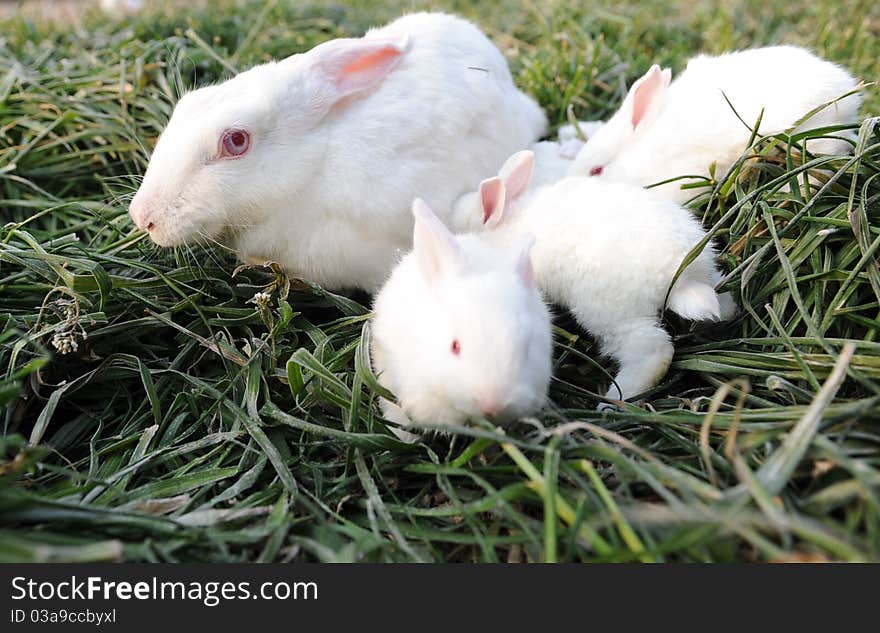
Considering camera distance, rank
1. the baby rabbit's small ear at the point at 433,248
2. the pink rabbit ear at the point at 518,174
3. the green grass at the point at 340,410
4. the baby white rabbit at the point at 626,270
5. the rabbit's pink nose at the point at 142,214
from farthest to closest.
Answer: the pink rabbit ear at the point at 518,174, the rabbit's pink nose at the point at 142,214, the baby white rabbit at the point at 626,270, the baby rabbit's small ear at the point at 433,248, the green grass at the point at 340,410

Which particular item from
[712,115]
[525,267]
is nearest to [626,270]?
[525,267]

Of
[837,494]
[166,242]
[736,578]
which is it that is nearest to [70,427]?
[166,242]

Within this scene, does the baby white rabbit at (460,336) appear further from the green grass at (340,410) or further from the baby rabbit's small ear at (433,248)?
the green grass at (340,410)

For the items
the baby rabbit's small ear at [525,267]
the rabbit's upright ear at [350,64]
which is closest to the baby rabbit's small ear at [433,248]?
the baby rabbit's small ear at [525,267]

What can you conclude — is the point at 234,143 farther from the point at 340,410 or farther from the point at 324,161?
the point at 340,410

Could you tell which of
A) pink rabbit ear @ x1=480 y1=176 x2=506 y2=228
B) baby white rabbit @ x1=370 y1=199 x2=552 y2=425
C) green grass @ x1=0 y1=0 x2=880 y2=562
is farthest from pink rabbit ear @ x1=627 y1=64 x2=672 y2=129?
baby white rabbit @ x1=370 y1=199 x2=552 y2=425

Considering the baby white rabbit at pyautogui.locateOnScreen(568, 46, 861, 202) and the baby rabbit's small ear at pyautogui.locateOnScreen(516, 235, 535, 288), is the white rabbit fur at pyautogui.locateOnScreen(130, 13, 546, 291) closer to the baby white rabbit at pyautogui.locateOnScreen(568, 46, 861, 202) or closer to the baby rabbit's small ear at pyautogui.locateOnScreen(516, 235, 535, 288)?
the baby white rabbit at pyautogui.locateOnScreen(568, 46, 861, 202)
